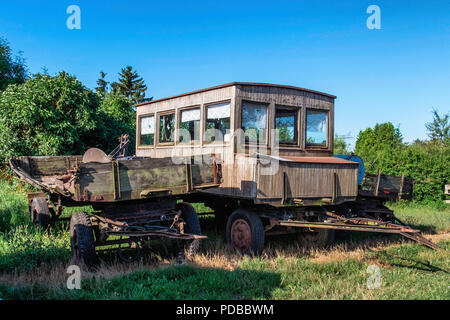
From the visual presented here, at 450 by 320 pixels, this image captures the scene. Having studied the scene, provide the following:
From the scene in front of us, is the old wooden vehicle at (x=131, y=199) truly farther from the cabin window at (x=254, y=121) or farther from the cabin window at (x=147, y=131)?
the cabin window at (x=147, y=131)

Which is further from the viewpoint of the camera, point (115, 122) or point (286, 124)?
point (115, 122)

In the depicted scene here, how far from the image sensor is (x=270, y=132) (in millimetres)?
7715

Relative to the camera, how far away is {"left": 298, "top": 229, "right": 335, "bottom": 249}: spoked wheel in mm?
7723

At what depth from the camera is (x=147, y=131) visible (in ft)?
34.0

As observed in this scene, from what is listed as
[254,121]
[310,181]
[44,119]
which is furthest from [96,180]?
[44,119]

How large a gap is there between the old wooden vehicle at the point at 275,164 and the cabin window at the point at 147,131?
89cm

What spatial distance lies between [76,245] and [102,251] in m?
0.49

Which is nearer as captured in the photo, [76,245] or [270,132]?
[76,245]

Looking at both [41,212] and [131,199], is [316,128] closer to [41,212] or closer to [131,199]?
[131,199]

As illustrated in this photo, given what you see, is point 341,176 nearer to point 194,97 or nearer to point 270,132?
point 270,132

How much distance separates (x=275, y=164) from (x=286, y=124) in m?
1.68

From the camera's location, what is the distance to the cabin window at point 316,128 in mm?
8266

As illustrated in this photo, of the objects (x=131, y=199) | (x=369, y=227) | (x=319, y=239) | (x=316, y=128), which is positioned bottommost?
(x=319, y=239)
